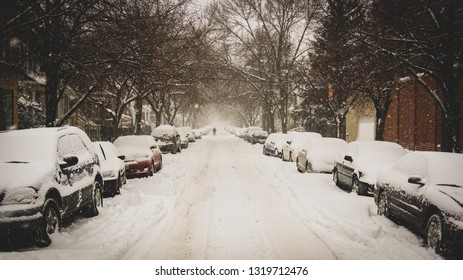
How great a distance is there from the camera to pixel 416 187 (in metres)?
7.21

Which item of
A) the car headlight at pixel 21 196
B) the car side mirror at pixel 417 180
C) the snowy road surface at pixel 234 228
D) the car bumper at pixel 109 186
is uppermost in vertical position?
the car side mirror at pixel 417 180

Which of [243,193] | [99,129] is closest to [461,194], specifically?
[243,193]

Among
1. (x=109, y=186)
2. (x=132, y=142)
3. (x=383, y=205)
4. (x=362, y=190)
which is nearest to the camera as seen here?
(x=383, y=205)

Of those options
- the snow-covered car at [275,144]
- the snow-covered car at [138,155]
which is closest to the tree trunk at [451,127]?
the snow-covered car at [138,155]

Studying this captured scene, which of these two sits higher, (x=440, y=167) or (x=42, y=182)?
(x=440, y=167)

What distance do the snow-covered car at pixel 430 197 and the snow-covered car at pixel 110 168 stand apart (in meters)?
6.87

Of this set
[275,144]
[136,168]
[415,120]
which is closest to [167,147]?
[275,144]

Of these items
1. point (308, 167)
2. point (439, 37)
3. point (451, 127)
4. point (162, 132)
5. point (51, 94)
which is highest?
point (439, 37)

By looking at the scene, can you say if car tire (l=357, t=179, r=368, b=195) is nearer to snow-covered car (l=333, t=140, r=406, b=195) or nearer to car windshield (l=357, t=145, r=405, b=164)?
snow-covered car (l=333, t=140, r=406, b=195)

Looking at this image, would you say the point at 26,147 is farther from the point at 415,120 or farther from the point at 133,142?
the point at 415,120

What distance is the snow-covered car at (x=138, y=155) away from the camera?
15250 mm

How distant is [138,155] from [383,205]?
9612 millimetres

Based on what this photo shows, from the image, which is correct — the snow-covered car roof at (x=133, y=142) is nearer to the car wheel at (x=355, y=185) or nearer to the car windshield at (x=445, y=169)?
the car wheel at (x=355, y=185)
